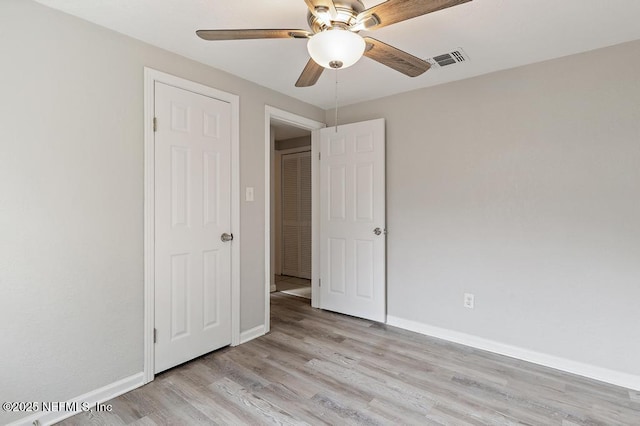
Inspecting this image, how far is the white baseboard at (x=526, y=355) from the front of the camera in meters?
2.21

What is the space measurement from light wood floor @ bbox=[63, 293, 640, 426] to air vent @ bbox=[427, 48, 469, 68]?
233cm

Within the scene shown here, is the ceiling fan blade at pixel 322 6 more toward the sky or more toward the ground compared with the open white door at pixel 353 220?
more toward the sky

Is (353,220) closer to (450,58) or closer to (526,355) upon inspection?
(450,58)

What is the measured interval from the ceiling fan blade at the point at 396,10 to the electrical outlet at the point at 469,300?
230cm

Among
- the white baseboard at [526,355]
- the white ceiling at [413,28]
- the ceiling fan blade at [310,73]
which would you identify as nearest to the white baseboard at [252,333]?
the white baseboard at [526,355]

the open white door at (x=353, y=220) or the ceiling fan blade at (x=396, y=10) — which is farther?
the open white door at (x=353, y=220)

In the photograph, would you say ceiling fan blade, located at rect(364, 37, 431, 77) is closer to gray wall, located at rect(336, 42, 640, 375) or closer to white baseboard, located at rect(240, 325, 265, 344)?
gray wall, located at rect(336, 42, 640, 375)

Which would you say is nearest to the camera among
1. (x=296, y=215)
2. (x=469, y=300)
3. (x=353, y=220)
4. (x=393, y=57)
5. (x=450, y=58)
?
(x=393, y=57)

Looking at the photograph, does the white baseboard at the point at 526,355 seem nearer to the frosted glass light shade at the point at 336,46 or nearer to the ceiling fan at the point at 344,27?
the ceiling fan at the point at 344,27

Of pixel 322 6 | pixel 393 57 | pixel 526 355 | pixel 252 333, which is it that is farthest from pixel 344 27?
pixel 526 355

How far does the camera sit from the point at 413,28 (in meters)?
2.04

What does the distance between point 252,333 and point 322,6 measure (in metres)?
Answer: 2.58

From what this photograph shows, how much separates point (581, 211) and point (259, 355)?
8.74ft

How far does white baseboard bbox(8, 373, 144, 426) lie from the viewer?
1.75 metres
